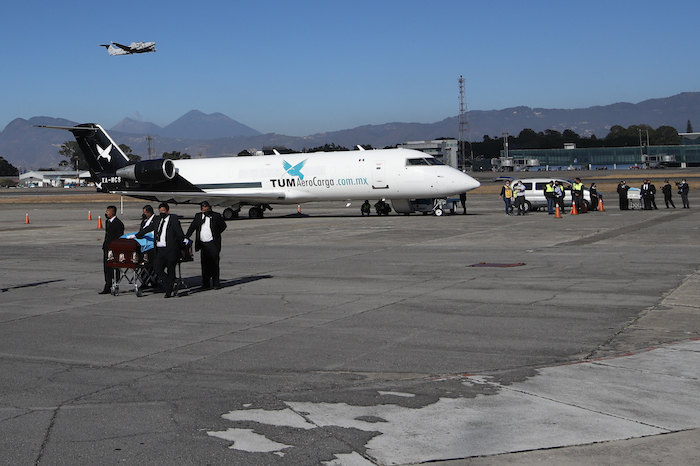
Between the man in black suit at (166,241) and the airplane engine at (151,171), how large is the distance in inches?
1091

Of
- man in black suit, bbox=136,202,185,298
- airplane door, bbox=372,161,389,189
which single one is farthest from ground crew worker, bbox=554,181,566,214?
man in black suit, bbox=136,202,185,298

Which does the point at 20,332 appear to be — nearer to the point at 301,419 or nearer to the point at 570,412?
the point at 301,419

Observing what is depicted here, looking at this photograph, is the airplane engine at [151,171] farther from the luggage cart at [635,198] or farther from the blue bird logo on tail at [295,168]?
the luggage cart at [635,198]

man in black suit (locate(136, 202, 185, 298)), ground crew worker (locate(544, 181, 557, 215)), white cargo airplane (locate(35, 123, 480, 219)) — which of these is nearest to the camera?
man in black suit (locate(136, 202, 185, 298))

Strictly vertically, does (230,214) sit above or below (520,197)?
below

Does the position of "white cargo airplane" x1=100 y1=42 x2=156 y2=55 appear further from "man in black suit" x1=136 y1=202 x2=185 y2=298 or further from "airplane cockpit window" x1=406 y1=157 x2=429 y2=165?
"man in black suit" x1=136 y1=202 x2=185 y2=298

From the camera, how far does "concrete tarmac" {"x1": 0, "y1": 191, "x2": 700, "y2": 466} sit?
625 centimetres

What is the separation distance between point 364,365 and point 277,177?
3227 cm

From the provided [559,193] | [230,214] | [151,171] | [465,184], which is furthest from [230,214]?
[559,193]

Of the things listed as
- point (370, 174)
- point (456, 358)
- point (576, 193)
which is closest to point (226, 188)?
point (370, 174)

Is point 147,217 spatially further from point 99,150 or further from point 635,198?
point 635,198

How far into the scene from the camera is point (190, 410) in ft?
24.0

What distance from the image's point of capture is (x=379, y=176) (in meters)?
37.5

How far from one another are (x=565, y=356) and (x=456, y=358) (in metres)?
1.41
